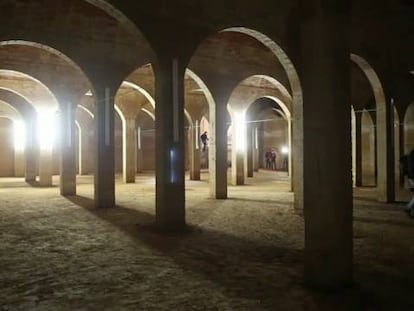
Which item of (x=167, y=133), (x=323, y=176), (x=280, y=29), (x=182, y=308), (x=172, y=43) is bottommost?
(x=182, y=308)

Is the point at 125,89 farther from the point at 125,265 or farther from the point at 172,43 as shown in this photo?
the point at 125,265

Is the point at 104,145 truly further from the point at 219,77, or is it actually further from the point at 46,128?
the point at 46,128

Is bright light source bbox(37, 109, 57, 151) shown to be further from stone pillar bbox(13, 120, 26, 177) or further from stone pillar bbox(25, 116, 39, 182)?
stone pillar bbox(13, 120, 26, 177)

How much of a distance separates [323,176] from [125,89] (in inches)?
635

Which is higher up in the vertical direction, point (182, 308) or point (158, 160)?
point (158, 160)

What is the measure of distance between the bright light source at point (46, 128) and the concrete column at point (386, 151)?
38.1ft

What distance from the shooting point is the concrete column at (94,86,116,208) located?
34.3ft

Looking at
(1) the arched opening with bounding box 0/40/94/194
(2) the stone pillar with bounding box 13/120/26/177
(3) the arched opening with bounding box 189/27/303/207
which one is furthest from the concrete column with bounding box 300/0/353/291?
(2) the stone pillar with bounding box 13/120/26/177

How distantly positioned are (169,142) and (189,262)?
2.62 metres

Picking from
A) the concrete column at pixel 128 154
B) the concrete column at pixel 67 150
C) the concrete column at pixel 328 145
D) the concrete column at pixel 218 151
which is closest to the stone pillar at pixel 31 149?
the concrete column at pixel 128 154

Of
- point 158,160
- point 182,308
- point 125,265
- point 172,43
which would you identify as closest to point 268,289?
point 182,308

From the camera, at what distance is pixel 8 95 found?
65.1 ft

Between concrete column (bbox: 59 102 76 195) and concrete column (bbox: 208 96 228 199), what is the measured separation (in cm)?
450

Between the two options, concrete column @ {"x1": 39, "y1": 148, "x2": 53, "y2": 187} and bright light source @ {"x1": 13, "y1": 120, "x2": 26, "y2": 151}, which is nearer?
concrete column @ {"x1": 39, "y1": 148, "x2": 53, "y2": 187}
